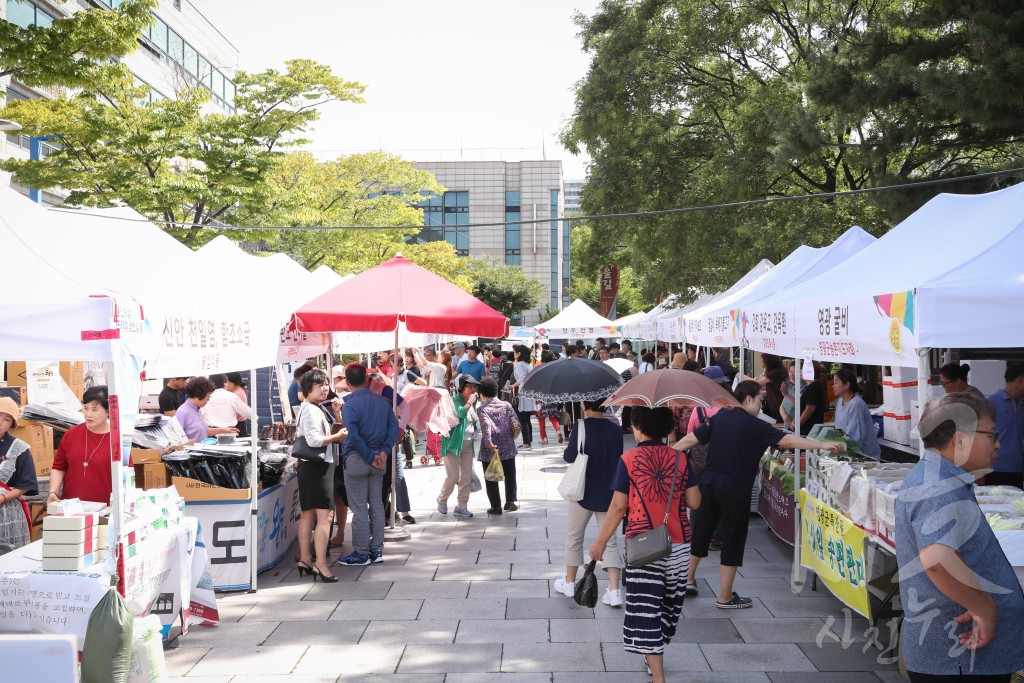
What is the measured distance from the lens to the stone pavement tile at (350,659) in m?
5.61

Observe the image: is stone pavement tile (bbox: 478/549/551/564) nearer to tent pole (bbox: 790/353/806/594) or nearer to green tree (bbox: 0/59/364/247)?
tent pole (bbox: 790/353/806/594)

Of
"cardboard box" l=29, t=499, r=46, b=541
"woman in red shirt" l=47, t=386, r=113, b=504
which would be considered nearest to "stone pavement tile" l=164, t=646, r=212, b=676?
"woman in red shirt" l=47, t=386, r=113, b=504

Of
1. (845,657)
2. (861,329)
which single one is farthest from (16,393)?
(861,329)

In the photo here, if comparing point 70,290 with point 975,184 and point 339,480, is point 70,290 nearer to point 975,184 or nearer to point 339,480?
point 339,480

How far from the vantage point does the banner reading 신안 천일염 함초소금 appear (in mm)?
4684

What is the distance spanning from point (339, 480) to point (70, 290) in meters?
4.78

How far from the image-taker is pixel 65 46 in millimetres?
10203

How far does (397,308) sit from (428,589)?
267 cm

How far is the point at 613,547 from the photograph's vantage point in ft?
23.6

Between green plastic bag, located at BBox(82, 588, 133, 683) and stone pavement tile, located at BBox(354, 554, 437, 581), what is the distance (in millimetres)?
3666

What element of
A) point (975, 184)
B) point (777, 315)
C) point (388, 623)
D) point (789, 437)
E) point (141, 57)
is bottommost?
point (388, 623)

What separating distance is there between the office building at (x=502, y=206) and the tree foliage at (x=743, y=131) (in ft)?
192

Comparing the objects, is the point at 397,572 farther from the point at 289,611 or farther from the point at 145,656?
the point at 145,656

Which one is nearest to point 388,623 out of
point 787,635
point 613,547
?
point 613,547
